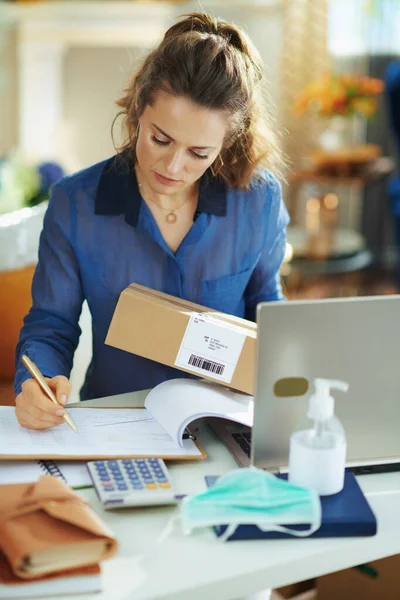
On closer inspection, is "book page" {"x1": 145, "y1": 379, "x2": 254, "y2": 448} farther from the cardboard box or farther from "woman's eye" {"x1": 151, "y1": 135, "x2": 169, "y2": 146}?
"woman's eye" {"x1": 151, "y1": 135, "x2": 169, "y2": 146}

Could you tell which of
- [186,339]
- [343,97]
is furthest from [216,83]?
[343,97]

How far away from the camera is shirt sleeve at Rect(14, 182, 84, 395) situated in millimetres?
1400

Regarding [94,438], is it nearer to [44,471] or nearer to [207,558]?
[44,471]

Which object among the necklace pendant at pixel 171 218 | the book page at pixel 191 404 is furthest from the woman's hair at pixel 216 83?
the book page at pixel 191 404

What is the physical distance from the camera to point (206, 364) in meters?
1.23

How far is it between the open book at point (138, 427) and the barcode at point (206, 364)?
3cm

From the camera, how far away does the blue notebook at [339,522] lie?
37.5 inches

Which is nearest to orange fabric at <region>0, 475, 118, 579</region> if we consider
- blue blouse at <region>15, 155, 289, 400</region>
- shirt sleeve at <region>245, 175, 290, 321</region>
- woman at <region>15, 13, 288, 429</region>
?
woman at <region>15, 13, 288, 429</region>

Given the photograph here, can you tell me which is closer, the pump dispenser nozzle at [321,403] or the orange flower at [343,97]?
the pump dispenser nozzle at [321,403]

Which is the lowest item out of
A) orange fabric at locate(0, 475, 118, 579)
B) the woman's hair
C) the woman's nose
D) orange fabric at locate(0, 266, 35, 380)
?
orange fabric at locate(0, 266, 35, 380)

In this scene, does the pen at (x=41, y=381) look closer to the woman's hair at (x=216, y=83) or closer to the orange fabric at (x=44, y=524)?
the orange fabric at (x=44, y=524)

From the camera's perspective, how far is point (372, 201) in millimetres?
5398

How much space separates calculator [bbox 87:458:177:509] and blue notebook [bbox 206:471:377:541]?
0.20ft

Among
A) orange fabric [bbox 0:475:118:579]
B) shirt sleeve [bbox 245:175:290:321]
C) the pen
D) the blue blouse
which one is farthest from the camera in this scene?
shirt sleeve [bbox 245:175:290:321]
